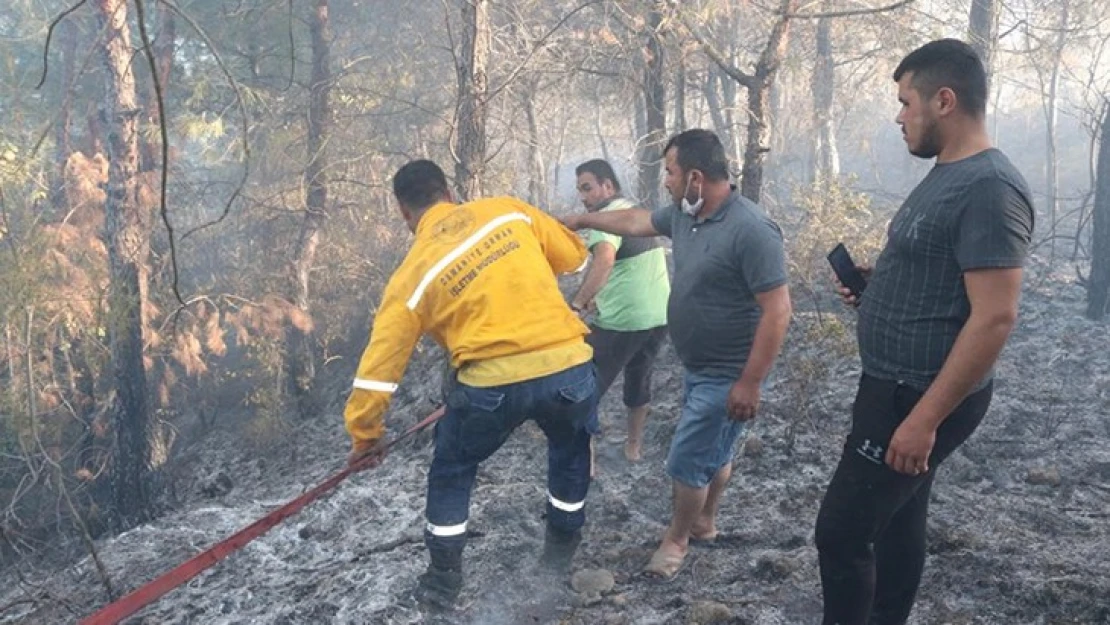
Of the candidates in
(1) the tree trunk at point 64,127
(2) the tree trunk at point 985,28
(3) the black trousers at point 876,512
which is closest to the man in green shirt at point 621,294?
(3) the black trousers at point 876,512

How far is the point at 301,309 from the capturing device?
9.02m

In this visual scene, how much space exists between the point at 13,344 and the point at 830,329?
7.38 m

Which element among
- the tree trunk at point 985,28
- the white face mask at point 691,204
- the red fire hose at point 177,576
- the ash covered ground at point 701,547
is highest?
the tree trunk at point 985,28

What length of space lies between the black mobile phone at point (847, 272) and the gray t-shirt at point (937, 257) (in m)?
0.28

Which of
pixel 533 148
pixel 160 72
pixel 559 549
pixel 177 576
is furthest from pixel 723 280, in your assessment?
pixel 533 148

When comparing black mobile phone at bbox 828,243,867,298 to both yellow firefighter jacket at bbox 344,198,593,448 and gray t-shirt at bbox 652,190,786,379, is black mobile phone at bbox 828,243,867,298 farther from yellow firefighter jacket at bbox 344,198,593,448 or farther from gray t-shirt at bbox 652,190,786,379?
yellow firefighter jacket at bbox 344,198,593,448

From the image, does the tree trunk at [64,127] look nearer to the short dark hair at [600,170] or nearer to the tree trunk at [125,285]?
the tree trunk at [125,285]

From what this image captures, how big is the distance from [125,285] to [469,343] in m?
5.71

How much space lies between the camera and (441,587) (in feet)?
11.1

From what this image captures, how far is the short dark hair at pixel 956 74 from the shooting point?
211 cm

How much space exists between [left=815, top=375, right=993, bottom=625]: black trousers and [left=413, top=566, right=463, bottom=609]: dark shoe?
159cm

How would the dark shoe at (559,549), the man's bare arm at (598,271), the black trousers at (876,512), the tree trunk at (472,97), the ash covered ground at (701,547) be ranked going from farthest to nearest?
the tree trunk at (472,97)
the man's bare arm at (598,271)
the dark shoe at (559,549)
the ash covered ground at (701,547)
the black trousers at (876,512)

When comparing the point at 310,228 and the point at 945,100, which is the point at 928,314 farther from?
the point at 310,228

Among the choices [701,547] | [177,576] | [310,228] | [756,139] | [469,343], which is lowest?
[701,547]
